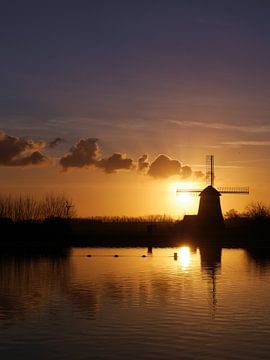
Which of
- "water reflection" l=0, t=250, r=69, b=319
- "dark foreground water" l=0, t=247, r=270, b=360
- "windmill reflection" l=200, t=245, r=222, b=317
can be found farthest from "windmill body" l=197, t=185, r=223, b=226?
"dark foreground water" l=0, t=247, r=270, b=360

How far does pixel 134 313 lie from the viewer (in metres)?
22.3

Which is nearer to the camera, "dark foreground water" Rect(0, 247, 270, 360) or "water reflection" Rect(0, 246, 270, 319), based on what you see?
"dark foreground water" Rect(0, 247, 270, 360)

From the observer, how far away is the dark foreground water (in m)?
16.5

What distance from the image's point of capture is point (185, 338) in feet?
58.4

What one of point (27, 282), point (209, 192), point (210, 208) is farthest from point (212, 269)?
point (209, 192)

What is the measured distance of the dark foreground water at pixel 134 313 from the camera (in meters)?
16.5

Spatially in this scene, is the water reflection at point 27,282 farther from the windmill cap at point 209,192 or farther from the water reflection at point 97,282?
the windmill cap at point 209,192

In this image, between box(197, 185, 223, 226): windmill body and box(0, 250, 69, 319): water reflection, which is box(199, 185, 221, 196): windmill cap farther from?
box(0, 250, 69, 319): water reflection

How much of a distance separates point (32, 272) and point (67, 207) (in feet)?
235

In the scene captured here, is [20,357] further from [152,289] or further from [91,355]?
[152,289]

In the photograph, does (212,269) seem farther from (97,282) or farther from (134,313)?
(134,313)

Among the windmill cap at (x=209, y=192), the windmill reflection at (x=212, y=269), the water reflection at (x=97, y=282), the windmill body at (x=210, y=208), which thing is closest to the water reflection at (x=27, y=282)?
the water reflection at (x=97, y=282)

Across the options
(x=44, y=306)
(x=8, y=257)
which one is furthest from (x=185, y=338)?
(x=8, y=257)

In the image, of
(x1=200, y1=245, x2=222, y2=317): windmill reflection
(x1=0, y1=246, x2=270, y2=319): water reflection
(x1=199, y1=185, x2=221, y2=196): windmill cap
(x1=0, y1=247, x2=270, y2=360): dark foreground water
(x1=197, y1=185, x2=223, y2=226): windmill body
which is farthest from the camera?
(x1=199, y1=185, x2=221, y2=196): windmill cap
